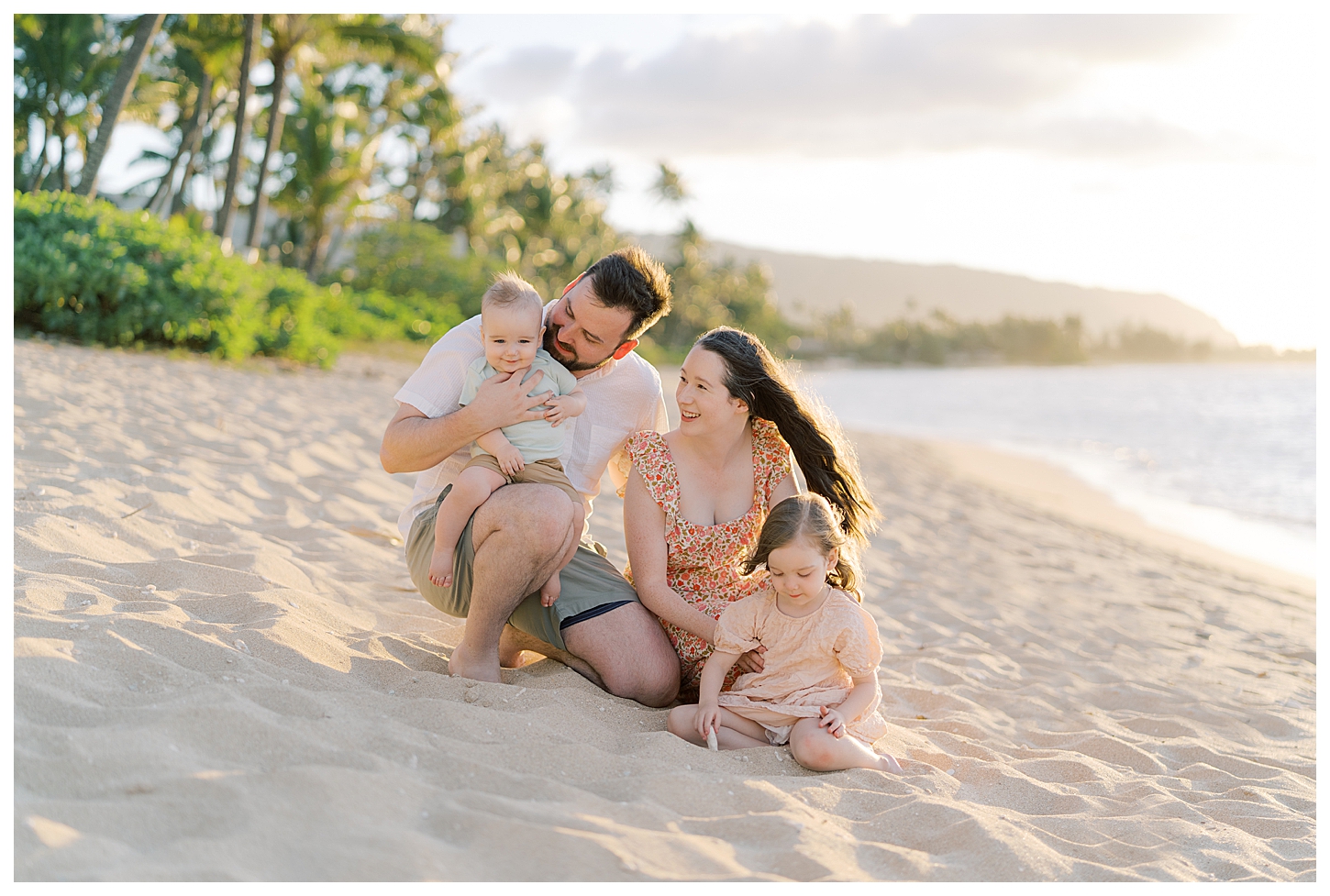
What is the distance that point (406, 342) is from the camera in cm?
1750

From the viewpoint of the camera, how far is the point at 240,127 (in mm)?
14320

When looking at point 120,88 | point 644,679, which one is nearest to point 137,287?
point 120,88

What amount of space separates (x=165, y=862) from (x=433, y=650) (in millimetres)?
1626

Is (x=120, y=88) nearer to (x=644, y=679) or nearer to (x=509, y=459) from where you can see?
(x=509, y=459)

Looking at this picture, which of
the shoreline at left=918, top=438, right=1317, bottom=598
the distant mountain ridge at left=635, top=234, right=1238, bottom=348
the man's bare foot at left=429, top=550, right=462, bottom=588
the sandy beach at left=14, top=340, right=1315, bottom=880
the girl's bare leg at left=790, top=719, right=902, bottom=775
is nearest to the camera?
the sandy beach at left=14, top=340, right=1315, bottom=880

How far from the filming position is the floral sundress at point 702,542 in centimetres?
308

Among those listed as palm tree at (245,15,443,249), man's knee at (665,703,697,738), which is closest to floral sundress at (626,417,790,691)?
man's knee at (665,703,697,738)

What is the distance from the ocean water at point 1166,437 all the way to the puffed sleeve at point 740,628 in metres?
0.87

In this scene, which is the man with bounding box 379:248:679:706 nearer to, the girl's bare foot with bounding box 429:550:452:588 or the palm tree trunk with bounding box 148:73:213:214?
the girl's bare foot with bounding box 429:550:452:588

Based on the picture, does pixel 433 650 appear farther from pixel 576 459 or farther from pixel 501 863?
pixel 501 863

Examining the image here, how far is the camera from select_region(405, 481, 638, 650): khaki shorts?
10.1 feet

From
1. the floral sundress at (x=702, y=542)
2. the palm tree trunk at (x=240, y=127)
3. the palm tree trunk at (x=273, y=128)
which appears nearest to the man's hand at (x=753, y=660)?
the floral sundress at (x=702, y=542)

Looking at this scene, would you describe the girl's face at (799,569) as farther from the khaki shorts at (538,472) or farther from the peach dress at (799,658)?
the khaki shorts at (538,472)

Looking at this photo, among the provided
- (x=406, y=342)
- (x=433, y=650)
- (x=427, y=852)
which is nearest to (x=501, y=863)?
(x=427, y=852)
